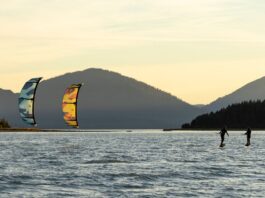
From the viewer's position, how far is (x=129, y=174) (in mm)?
47781

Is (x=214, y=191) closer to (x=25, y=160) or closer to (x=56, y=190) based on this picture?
(x=56, y=190)

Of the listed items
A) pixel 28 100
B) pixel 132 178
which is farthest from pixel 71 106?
pixel 132 178

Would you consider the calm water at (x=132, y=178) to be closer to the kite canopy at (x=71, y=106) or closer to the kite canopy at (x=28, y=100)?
the kite canopy at (x=71, y=106)

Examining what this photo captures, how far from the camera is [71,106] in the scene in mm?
128125

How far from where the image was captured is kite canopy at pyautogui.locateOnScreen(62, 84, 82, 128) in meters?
126

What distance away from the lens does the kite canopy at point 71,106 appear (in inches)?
4949

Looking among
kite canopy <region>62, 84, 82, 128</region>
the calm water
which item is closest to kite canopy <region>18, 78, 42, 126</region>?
kite canopy <region>62, 84, 82, 128</region>

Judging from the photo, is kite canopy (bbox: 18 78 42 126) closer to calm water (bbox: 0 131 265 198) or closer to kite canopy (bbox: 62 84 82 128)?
kite canopy (bbox: 62 84 82 128)

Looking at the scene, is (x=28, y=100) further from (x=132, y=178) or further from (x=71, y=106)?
(x=132, y=178)

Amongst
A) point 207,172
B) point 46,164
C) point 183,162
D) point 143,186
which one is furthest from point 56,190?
point 183,162

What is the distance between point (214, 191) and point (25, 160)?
28.0 metres

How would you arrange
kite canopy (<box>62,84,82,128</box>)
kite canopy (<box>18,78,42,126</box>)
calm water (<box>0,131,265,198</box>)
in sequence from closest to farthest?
1. calm water (<box>0,131,265,198</box>)
2. kite canopy (<box>62,84,82,128</box>)
3. kite canopy (<box>18,78,42,126</box>)

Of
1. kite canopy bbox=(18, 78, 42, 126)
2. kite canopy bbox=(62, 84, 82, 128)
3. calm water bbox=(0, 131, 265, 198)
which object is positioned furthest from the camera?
kite canopy bbox=(18, 78, 42, 126)

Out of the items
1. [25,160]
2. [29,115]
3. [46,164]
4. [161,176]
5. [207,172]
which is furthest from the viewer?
[29,115]
